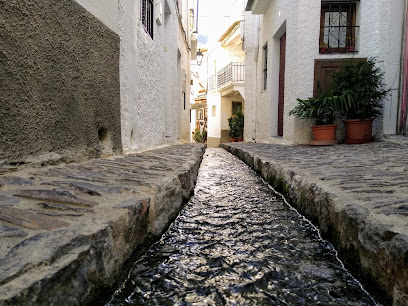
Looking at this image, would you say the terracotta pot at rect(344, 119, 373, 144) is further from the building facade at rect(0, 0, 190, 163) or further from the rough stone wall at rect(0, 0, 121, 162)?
the rough stone wall at rect(0, 0, 121, 162)

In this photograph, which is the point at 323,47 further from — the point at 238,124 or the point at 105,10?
the point at 238,124

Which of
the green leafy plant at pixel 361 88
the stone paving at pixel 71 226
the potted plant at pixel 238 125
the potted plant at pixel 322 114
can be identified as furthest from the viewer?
the potted plant at pixel 238 125

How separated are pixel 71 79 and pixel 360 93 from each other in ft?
18.1

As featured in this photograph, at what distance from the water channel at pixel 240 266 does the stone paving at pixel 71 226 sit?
0.42 ft

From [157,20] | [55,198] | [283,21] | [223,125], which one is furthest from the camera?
[223,125]

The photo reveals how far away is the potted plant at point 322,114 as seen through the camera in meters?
6.39

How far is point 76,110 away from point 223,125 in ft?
59.1

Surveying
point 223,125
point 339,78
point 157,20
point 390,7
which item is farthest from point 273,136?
point 223,125

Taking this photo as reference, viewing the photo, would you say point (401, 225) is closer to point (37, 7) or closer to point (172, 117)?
point (37, 7)

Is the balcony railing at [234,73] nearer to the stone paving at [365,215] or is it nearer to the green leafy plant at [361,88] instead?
the green leafy plant at [361,88]

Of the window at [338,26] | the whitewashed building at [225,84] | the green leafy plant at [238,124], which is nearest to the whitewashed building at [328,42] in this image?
the window at [338,26]

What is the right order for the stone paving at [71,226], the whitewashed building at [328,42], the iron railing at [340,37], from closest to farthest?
1. the stone paving at [71,226]
2. the whitewashed building at [328,42]
3. the iron railing at [340,37]

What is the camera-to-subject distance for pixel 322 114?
21.6 ft

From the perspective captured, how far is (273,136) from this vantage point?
909 cm
